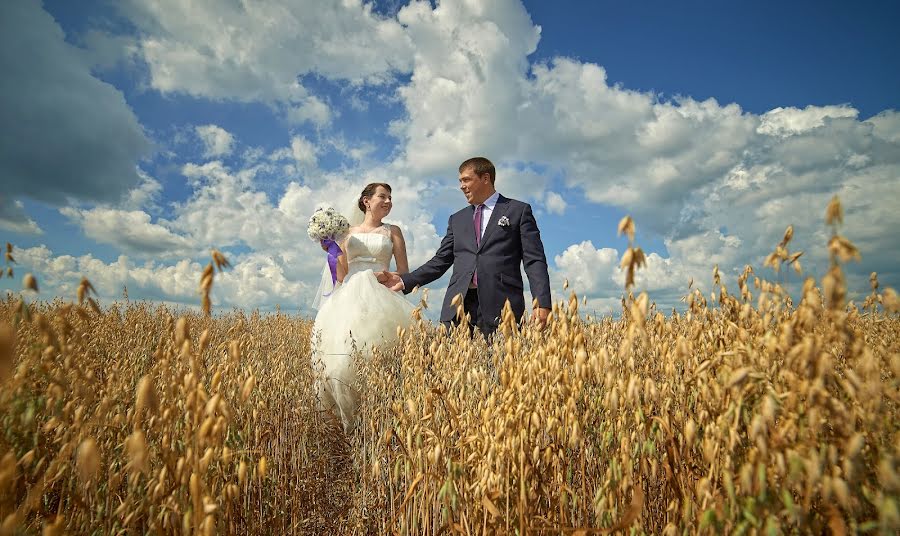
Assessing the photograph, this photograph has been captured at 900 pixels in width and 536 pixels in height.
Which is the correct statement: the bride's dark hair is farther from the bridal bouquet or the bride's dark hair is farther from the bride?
the bridal bouquet

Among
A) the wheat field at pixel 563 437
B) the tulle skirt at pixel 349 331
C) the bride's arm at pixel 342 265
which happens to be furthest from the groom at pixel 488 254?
the wheat field at pixel 563 437

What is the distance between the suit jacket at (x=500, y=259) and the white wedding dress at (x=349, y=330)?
22.6 inches

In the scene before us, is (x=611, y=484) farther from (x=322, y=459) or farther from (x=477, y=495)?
(x=322, y=459)

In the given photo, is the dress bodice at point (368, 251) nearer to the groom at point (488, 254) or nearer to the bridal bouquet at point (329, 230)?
the bridal bouquet at point (329, 230)

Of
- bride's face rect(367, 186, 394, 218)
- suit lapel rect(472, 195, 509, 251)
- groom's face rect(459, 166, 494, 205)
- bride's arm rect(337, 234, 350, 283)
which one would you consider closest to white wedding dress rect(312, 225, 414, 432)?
bride's arm rect(337, 234, 350, 283)

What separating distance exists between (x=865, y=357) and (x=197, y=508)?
4.79ft

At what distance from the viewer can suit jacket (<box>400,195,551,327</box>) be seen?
4.32 meters

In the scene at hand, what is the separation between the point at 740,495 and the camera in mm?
1094

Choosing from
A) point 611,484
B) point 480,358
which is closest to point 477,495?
point 611,484

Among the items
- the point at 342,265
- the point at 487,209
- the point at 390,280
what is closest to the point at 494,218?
the point at 487,209

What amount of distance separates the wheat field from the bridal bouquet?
2884 mm

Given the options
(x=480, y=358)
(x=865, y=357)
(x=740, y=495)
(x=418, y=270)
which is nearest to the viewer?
(x=865, y=357)

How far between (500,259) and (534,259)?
33cm

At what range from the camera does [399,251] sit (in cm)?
582
